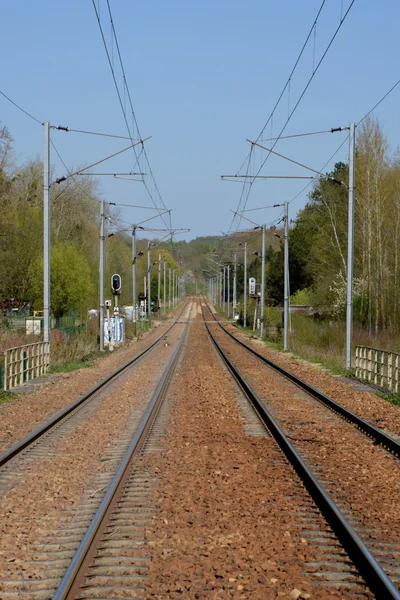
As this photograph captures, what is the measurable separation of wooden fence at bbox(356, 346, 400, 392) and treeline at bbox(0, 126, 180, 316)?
19851mm

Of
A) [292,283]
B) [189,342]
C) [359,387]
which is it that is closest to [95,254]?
[292,283]

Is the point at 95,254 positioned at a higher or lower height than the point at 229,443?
higher

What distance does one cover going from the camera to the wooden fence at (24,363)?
64.4 ft

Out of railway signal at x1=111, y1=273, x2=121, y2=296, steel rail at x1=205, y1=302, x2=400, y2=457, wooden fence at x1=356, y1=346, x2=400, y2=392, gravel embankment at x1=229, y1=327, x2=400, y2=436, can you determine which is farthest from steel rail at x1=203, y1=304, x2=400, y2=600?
railway signal at x1=111, y1=273, x2=121, y2=296

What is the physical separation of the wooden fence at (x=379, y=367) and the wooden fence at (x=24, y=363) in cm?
931

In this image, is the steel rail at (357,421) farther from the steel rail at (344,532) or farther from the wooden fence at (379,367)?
the wooden fence at (379,367)

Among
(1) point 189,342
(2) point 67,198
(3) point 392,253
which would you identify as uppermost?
(2) point 67,198

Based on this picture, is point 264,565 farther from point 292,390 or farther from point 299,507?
point 292,390

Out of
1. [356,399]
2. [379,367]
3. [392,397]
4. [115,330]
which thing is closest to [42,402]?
[356,399]

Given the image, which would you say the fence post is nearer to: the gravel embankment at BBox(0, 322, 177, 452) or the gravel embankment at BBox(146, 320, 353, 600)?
the gravel embankment at BBox(146, 320, 353, 600)

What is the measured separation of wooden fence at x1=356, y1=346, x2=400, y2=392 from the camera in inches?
764

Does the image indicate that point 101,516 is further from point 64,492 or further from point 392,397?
point 392,397

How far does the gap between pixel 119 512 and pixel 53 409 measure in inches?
332

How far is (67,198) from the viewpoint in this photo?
220ft
